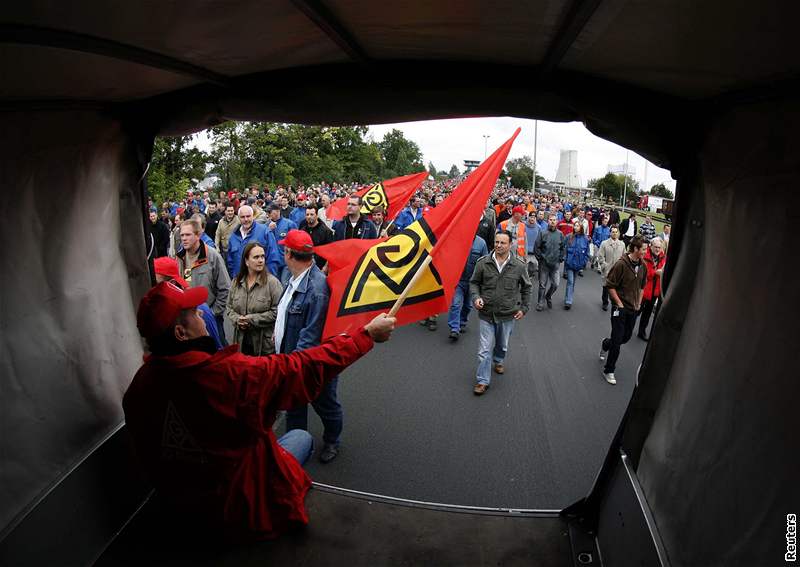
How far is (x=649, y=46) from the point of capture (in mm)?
1884

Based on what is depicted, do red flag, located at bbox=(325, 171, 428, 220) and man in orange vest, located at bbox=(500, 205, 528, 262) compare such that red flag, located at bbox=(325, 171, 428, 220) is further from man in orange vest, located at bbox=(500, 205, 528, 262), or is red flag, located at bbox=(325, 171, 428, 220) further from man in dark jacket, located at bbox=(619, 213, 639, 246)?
man in dark jacket, located at bbox=(619, 213, 639, 246)

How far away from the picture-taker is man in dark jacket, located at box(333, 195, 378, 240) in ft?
28.2

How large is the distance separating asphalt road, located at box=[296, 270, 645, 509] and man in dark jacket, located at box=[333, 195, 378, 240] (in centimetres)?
206

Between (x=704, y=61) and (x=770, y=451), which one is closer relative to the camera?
(x=770, y=451)

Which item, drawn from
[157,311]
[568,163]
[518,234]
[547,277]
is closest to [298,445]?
[157,311]

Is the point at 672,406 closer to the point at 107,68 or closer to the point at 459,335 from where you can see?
the point at 107,68

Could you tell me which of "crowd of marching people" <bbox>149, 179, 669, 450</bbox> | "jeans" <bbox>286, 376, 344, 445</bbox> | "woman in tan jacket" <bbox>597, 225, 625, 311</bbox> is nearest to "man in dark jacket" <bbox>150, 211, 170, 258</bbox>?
"crowd of marching people" <bbox>149, 179, 669, 450</bbox>

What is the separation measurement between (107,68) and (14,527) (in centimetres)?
234

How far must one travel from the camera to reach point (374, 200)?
863 centimetres

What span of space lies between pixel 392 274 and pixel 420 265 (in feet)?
0.65

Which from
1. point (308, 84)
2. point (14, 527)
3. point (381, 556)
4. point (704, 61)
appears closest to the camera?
point (704, 61)

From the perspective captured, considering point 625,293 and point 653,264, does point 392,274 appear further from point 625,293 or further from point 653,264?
point 653,264

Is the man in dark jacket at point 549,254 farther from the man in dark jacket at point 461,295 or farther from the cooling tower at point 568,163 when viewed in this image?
the cooling tower at point 568,163

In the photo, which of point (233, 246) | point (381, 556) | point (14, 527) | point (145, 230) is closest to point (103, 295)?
point (145, 230)
